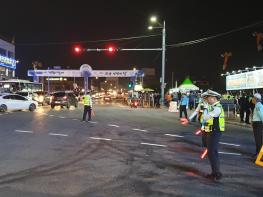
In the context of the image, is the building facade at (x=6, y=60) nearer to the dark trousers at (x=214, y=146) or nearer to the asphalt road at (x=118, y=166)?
the asphalt road at (x=118, y=166)

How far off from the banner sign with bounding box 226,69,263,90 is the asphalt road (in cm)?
897

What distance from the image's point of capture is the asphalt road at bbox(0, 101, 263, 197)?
772 cm

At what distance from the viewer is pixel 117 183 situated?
8.22m

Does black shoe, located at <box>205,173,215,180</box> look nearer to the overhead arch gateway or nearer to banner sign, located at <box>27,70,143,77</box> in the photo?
the overhead arch gateway

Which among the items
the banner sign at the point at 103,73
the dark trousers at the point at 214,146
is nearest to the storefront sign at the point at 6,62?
the banner sign at the point at 103,73

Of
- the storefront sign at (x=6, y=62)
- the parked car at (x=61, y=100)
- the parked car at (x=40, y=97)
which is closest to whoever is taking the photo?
the parked car at (x=61, y=100)

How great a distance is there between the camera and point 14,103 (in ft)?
110

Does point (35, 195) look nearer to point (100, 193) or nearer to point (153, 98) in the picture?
point (100, 193)

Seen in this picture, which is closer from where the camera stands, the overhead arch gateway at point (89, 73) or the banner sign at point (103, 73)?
the overhead arch gateway at point (89, 73)

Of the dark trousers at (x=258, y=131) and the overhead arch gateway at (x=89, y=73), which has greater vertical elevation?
the overhead arch gateway at (x=89, y=73)

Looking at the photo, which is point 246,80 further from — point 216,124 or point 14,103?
point 216,124

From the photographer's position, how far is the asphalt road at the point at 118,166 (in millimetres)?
7723

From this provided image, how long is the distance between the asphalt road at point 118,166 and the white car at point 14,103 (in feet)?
54.6

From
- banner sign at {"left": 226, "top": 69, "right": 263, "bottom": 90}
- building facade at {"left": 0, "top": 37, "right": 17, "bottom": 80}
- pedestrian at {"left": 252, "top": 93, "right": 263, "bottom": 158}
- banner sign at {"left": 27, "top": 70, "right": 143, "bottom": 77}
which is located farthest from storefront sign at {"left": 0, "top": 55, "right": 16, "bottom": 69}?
pedestrian at {"left": 252, "top": 93, "right": 263, "bottom": 158}
